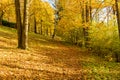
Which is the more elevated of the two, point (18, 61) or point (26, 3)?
point (26, 3)

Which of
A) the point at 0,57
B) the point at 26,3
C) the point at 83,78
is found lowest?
the point at 83,78

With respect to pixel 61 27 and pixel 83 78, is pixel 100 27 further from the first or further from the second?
pixel 61 27

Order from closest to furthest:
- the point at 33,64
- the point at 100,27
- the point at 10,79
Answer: the point at 10,79, the point at 33,64, the point at 100,27

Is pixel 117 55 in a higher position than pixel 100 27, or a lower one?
lower

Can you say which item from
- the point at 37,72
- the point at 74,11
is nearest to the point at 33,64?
the point at 37,72

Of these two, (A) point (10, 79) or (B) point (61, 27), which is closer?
(A) point (10, 79)

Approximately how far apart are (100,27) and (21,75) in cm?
1092

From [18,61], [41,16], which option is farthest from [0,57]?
[41,16]

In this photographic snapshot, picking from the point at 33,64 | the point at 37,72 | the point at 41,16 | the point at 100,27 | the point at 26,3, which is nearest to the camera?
the point at 37,72

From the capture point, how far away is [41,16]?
1651 inches

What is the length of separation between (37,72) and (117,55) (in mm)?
8692

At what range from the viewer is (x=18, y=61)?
11125mm

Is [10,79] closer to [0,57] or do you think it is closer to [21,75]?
[21,75]

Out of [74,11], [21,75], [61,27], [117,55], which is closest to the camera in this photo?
[21,75]
